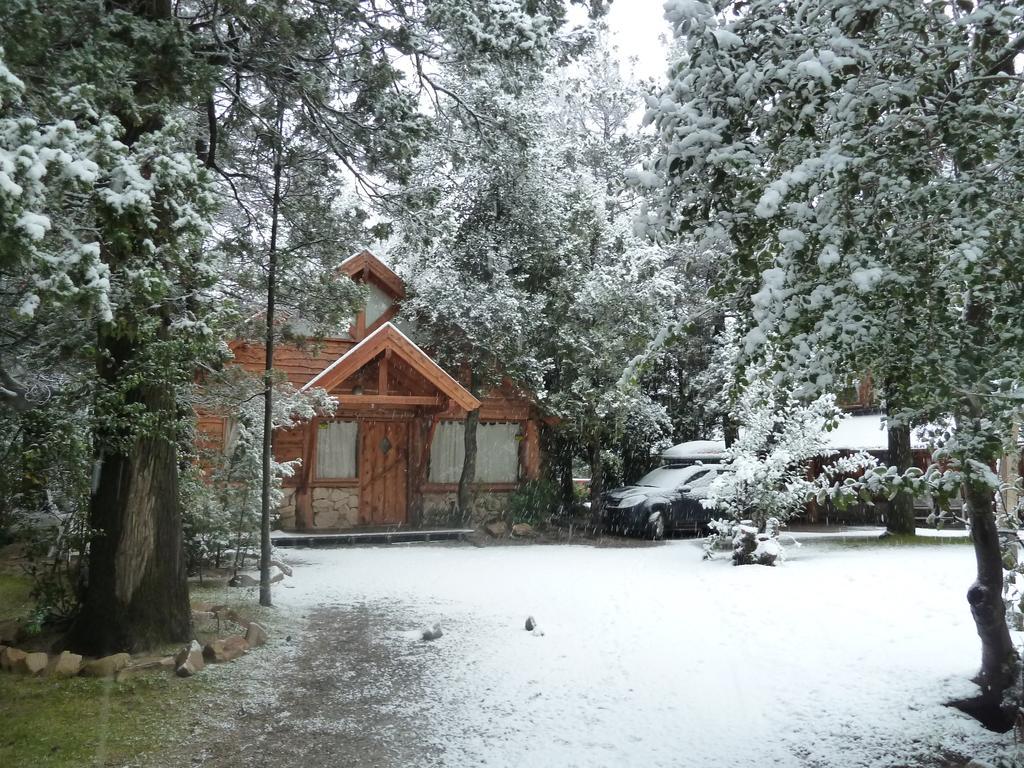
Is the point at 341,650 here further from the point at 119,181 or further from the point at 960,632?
the point at 960,632

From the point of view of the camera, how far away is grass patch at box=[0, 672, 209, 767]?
4.79m

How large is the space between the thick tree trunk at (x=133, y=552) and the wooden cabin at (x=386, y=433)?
8.08m

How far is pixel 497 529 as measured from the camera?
54.7 feet

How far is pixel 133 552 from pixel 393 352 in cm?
943

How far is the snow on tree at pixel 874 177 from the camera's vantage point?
10.7 feet

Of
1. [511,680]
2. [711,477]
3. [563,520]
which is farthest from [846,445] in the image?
[511,680]

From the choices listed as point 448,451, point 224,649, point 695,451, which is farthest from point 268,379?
point 695,451

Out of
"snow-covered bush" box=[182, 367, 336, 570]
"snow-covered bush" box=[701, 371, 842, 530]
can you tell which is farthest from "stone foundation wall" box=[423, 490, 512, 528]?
"snow-covered bush" box=[182, 367, 336, 570]

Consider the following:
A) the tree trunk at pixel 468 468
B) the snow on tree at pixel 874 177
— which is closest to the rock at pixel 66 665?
the snow on tree at pixel 874 177

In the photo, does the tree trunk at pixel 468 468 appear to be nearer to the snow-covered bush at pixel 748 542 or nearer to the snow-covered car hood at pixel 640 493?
the snow-covered car hood at pixel 640 493

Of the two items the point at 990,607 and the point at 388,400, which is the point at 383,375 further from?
the point at 990,607

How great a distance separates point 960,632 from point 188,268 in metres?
7.82

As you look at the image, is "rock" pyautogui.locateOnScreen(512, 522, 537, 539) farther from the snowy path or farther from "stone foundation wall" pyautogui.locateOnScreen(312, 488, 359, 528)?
the snowy path

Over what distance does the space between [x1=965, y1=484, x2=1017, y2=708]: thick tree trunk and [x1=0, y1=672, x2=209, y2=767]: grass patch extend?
5.53 metres
